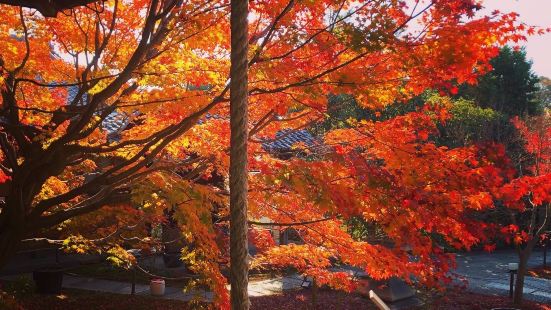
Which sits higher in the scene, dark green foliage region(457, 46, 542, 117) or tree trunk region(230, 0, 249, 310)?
dark green foliage region(457, 46, 542, 117)

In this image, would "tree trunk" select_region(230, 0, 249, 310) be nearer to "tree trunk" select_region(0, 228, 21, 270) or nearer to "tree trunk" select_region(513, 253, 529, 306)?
"tree trunk" select_region(0, 228, 21, 270)

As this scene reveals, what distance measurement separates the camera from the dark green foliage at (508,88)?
77.1 ft

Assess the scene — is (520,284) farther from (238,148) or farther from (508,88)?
(508,88)

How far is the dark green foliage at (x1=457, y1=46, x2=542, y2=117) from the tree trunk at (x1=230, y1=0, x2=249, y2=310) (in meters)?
23.2

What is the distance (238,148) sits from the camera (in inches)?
91.2

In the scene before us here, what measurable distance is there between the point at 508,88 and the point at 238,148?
25.7m

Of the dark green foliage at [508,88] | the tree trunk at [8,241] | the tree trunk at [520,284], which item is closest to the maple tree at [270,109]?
the tree trunk at [8,241]

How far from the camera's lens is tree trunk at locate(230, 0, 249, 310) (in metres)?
2.31

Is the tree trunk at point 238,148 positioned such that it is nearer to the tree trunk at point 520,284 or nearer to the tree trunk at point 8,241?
the tree trunk at point 8,241

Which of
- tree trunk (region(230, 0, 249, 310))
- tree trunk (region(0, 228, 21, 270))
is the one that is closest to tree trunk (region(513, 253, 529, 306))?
tree trunk (region(0, 228, 21, 270))

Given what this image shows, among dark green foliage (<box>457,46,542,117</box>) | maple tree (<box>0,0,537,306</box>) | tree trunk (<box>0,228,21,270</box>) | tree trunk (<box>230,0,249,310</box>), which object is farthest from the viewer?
dark green foliage (<box>457,46,542,117</box>)

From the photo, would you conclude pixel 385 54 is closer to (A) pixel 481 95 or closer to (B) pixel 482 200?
(B) pixel 482 200

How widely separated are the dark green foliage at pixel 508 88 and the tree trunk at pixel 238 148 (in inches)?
914

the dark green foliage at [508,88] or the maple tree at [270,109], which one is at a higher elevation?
the dark green foliage at [508,88]
